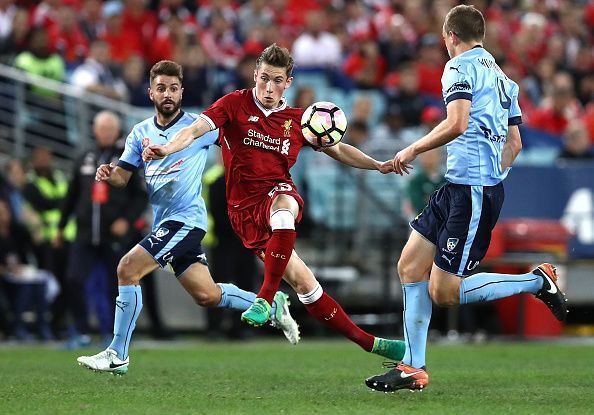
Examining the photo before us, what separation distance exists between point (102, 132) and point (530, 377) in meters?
5.91

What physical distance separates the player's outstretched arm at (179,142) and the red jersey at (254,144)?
318 mm

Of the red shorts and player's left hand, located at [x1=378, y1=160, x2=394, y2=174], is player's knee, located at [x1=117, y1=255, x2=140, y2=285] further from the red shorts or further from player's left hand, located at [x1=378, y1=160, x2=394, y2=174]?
player's left hand, located at [x1=378, y1=160, x2=394, y2=174]

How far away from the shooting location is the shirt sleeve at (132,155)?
30.6 feet

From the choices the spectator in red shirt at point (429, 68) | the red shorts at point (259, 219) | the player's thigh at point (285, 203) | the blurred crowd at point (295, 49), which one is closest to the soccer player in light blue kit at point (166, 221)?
the red shorts at point (259, 219)

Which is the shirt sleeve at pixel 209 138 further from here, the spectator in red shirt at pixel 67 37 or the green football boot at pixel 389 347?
the spectator in red shirt at pixel 67 37

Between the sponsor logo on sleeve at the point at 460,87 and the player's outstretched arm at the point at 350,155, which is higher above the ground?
the sponsor logo on sleeve at the point at 460,87

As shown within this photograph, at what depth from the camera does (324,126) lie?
8922mm

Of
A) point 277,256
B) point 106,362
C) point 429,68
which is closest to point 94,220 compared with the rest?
point 106,362

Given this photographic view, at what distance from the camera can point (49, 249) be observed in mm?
15398

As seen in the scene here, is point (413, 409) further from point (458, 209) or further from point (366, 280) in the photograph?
point (366, 280)

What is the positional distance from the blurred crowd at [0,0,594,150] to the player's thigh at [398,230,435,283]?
884 centimetres

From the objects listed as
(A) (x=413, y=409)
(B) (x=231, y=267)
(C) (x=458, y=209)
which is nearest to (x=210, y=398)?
(A) (x=413, y=409)

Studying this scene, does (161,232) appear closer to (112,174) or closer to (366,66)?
(112,174)

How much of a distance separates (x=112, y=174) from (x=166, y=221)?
63cm
